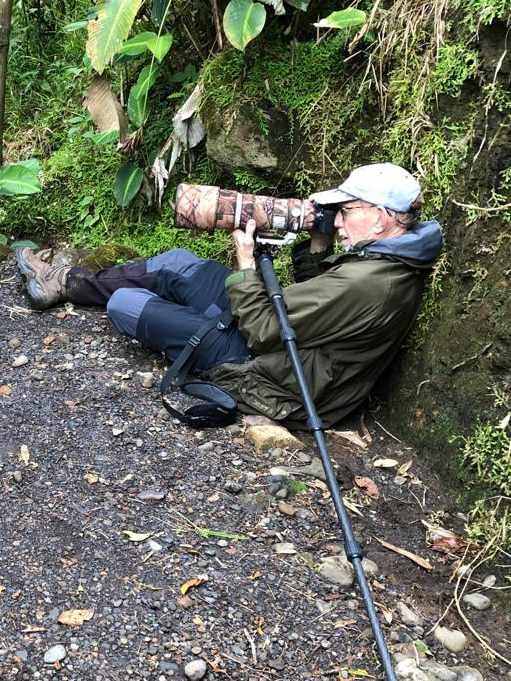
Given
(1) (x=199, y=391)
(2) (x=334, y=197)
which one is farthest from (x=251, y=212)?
(1) (x=199, y=391)

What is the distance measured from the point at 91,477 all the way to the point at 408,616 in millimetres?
1445

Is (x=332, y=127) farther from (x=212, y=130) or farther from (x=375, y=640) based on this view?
(x=375, y=640)

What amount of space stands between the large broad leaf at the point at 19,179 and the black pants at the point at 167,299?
0.59 metres

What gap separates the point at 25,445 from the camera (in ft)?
11.5

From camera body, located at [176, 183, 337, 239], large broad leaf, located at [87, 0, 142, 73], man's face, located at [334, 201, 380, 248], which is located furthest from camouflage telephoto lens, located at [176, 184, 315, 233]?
large broad leaf, located at [87, 0, 142, 73]

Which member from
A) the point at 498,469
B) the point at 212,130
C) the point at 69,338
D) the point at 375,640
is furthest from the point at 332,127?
the point at 375,640

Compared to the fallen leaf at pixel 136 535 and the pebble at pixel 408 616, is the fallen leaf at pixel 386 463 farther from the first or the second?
the fallen leaf at pixel 136 535

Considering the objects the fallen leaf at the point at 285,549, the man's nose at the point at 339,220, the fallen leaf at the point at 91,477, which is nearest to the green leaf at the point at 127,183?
the man's nose at the point at 339,220

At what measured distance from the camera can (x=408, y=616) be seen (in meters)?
2.94

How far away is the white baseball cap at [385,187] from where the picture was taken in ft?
12.5

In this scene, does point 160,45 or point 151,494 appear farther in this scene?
point 160,45

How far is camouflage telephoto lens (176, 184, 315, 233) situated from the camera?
4.10m

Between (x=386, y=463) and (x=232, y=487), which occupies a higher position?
(x=232, y=487)

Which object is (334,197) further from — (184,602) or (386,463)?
(184,602)
